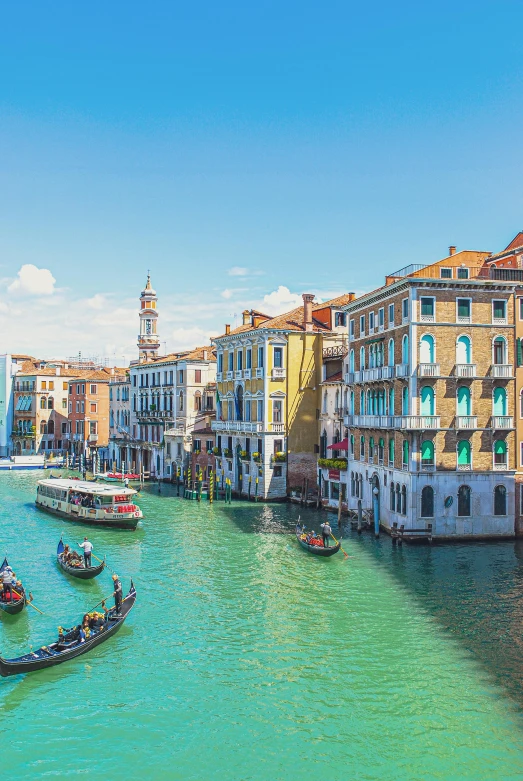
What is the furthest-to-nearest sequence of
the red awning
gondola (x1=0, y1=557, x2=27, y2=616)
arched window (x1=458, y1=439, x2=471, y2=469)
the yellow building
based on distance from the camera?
the yellow building → the red awning → arched window (x1=458, y1=439, x2=471, y2=469) → gondola (x1=0, y1=557, x2=27, y2=616)

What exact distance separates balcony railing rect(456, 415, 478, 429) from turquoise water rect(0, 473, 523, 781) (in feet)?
15.5

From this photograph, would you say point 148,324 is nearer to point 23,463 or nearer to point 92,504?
point 23,463

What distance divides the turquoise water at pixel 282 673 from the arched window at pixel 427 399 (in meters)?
5.37

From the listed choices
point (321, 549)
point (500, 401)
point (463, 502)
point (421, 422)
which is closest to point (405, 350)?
point (421, 422)

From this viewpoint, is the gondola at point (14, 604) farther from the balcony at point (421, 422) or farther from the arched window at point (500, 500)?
the arched window at point (500, 500)

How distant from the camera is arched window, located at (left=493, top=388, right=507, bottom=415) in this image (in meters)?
30.3

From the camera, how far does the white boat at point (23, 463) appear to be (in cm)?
6550

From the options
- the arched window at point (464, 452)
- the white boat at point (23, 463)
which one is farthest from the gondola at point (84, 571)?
the white boat at point (23, 463)

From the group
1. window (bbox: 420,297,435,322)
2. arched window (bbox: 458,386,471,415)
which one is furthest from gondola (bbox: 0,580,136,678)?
window (bbox: 420,297,435,322)

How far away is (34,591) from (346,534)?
13907mm

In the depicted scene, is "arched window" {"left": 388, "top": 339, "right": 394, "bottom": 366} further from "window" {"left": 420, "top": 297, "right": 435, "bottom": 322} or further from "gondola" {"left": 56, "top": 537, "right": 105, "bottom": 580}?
"gondola" {"left": 56, "top": 537, "right": 105, "bottom": 580}

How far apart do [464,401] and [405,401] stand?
2.31 meters

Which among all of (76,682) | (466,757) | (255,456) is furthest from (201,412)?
(466,757)

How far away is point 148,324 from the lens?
68.7 meters
